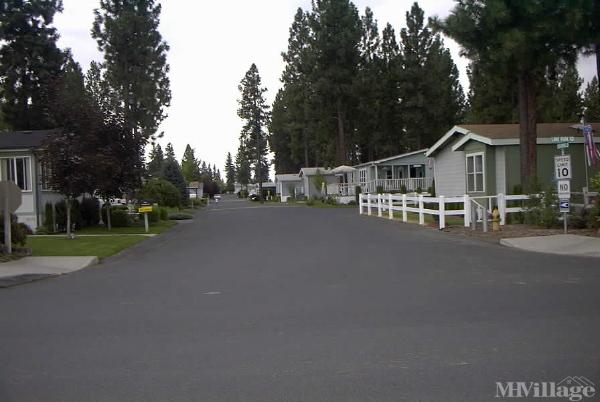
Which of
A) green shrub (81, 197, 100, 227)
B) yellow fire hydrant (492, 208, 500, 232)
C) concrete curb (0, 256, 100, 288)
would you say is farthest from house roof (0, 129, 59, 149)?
yellow fire hydrant (492, 208, 500, 232)

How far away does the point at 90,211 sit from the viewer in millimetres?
31125

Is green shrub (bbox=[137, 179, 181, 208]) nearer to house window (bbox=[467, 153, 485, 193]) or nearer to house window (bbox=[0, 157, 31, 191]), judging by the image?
house window (bbox=[0, 157, 31, 191])

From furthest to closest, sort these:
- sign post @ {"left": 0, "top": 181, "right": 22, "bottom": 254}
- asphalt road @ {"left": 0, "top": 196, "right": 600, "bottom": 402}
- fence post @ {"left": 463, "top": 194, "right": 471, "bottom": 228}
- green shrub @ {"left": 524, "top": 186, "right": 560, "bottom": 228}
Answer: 1. fence post @ {"left": 463, "top": 194, "right": 471, "bottom": 228}
2. green shrub @ {"left": 524, "top": 186, "right": 560, "bottom": 228}
3. sign post @ {"left": 0, "top": 181, "right": 22, "bottom": 254}
4. asphalt road @ {"left": 0, "top": 196, "right": 600, "bottom": 402}

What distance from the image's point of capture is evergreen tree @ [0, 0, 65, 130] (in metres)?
50.5

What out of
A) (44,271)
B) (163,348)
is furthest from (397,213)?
(163,348)

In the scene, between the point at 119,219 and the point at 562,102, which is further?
the point at 562,102

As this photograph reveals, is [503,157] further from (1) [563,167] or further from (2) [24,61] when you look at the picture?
(2) [24,61]

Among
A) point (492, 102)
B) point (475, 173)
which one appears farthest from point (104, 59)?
point (475, 173)

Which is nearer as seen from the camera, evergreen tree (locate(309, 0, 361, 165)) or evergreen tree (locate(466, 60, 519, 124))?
evergreen tree (locate(466, 60, 519, 124))

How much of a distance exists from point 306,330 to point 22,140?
77.7 ft

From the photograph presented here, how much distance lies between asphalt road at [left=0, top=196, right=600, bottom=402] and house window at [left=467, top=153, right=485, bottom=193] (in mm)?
13053

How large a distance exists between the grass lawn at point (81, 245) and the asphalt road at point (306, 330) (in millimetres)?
3761

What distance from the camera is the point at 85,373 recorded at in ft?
21.5

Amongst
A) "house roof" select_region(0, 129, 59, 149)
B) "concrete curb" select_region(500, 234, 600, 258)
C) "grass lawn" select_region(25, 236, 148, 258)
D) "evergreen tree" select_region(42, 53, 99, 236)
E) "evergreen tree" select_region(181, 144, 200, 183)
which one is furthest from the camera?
"evergreen tree" select_region(181, 144, 200, 183)
